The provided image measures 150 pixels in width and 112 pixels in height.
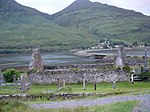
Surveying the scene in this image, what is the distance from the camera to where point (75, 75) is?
40031mm

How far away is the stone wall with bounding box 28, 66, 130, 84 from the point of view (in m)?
39.7

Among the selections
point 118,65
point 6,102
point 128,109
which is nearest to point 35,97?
point 6,102

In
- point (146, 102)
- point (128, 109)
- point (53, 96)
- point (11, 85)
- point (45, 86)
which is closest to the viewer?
point (128, 109)

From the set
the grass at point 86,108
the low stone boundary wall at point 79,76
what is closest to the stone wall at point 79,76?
the low stone boundary wall at point 79,76

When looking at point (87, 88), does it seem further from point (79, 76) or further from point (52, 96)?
point (52, 96)

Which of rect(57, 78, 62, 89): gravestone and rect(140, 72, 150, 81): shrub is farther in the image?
rect(140, 72, 150, 81): shrub

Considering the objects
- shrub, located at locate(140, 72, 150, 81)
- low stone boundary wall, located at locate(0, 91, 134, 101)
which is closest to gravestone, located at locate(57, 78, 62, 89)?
low stone boundary wall, located at locate(0, 91, 134, 101)

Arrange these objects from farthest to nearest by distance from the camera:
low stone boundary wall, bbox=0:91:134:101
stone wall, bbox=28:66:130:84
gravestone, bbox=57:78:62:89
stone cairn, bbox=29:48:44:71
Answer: stone cairn, bbox=29:48:44:71 < stone wall, bbox=28:66:130:84 < gravestone, bbox=57:78:62:89 < low stone boundary wall, bbox=0:91:134:101

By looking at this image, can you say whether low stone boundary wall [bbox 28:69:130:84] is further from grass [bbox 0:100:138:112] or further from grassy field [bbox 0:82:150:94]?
grass [bbox 0:100:138:112]

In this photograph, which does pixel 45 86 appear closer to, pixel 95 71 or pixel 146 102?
pixel 95 71

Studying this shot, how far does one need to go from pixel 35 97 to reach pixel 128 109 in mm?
12858

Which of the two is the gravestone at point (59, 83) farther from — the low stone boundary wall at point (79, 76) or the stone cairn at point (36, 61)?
the stone cairn at point (36, 61)

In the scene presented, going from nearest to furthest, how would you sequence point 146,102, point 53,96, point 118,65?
1. point 146,102
2. point 53,96
3. point 118,65

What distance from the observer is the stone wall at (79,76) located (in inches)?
1561
